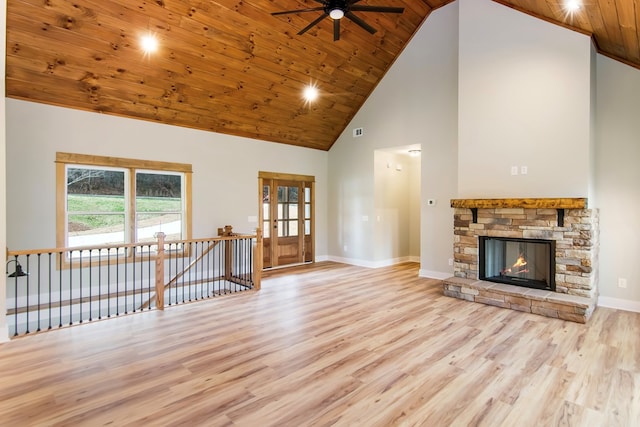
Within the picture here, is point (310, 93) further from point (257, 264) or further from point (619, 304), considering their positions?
point (619, 304)

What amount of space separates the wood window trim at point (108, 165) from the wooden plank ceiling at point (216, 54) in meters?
→ 0.73

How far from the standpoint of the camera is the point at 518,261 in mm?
5055

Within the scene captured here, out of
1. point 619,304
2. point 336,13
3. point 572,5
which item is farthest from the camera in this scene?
Answer: point 619,304

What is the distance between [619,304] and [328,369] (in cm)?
424

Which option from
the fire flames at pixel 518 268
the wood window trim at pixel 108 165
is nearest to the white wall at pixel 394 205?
the fire flames at pixel 518 268

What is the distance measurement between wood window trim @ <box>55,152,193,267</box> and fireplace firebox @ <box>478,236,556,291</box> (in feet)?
16.2

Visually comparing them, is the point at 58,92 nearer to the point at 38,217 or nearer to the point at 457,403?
the point at 38,217

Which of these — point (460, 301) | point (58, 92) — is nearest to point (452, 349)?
point (460, 301)

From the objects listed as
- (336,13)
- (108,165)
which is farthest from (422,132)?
(108,165)

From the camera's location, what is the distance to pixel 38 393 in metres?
2.51

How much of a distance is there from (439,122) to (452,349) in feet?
14.3

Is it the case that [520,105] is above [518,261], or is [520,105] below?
above

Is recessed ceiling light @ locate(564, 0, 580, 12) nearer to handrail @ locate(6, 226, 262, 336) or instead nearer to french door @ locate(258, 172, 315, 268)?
handrail @ locate(6, 226, 262, 336)

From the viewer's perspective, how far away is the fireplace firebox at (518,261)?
470 cm
